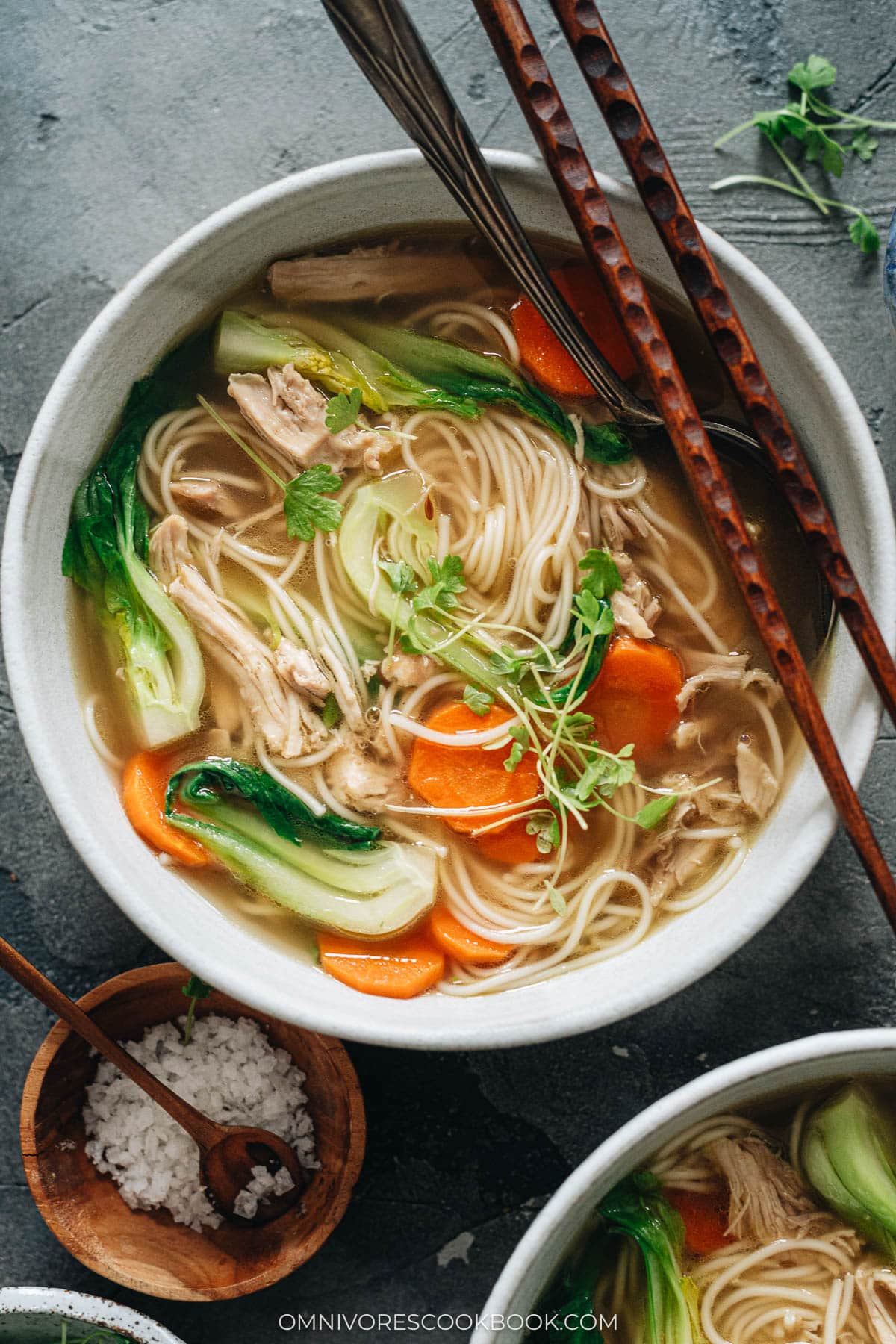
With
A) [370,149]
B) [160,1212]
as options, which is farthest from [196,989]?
[370,149]

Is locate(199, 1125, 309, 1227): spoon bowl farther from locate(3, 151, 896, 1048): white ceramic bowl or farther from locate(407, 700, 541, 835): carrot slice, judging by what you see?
locate(407, 700, 541, 835): carrot slice

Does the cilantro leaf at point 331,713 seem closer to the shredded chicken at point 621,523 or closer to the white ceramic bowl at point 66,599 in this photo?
the white ceramic bowl at point 66,599

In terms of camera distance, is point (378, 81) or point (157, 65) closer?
point (378, 81)

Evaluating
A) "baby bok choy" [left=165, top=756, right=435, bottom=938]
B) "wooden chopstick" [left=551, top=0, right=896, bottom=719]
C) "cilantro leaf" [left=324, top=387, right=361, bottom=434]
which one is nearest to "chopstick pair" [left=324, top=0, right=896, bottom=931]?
"wooden chopstick" [left=551, top=0, right=896, bottom=719]

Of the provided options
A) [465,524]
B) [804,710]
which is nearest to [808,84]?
[465,524]

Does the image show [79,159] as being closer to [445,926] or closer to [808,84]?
[808,84]
